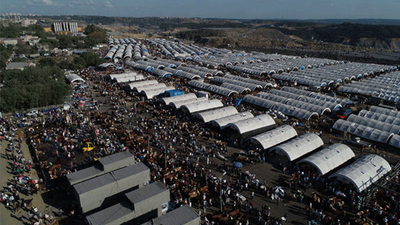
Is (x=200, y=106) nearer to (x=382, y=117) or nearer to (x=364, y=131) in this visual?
(x=364, y=131)

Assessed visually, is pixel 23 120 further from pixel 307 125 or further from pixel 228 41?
pixel 228 41

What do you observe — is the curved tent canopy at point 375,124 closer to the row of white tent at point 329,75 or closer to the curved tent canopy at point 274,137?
the curved tent canopy at point 274,137

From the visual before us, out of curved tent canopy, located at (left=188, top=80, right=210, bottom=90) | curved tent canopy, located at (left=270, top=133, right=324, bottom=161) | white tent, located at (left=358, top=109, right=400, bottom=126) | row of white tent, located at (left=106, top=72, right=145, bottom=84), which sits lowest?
curved tent canopy, located at (left=270, top=133, right=324, bottom=161)

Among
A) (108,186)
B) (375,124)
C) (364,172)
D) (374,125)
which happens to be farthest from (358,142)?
(108,186)

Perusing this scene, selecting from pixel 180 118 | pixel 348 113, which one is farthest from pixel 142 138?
pixel 348 113

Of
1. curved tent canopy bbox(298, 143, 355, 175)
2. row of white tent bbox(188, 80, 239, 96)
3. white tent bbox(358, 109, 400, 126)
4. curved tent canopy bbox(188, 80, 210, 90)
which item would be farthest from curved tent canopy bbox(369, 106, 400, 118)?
curved tent canopy bbox(188, 80, 210, 90)

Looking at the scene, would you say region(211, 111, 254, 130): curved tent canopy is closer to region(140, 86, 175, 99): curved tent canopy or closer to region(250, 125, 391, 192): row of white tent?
region(250, 125, 391, 192): row of white tent

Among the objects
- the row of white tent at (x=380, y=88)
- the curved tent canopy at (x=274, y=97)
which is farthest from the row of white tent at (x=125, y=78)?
the row of white tent at (x=380, y=88)
